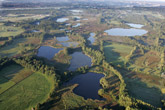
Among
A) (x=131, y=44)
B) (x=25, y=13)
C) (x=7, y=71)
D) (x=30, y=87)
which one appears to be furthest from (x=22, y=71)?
(x=25, y=13)

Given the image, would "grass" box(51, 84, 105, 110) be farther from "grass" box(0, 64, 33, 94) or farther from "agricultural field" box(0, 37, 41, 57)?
"agricultural field" box(0, 37, 41, 57)

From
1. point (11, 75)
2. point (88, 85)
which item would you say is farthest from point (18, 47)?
point (88, 85)

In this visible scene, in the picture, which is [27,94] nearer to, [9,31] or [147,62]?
[147,62]

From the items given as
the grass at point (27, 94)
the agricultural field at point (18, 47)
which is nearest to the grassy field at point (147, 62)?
the grass at point (27, 94)

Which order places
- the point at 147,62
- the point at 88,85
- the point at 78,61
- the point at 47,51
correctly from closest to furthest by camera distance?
the point at 88,85, the point at 147,62, the point at 78,61, the point at 47,51

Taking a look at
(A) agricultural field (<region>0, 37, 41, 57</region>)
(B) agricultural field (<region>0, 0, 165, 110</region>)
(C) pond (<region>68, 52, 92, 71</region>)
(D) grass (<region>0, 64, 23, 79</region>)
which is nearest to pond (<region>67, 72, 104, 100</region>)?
(B) agricultural field (<region>0, 0, 165, 110</region>)

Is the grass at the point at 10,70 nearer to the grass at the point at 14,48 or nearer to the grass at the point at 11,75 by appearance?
the grass at the point at 11,75
